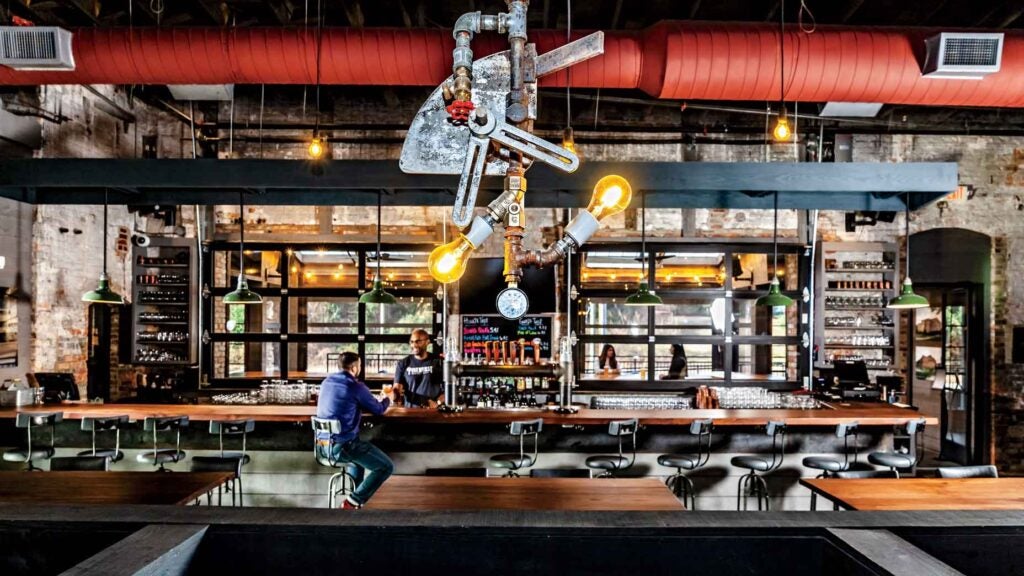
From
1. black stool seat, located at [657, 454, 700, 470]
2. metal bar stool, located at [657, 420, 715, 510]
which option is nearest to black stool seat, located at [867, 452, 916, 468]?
metal bar stool, located at [657, 420, 715, 510]

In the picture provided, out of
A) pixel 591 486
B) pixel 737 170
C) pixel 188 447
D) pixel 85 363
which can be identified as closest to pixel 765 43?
pixel 737 170

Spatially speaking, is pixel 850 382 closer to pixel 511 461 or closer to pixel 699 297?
pixel 699 297

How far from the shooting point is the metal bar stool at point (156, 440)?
15.8 ft

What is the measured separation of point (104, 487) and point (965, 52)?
19.3 ft

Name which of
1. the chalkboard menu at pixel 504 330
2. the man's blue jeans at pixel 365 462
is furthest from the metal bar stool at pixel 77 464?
the chalkboard menu at pixel 504 330

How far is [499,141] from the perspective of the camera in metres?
2.61

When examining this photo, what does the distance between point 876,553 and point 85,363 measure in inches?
324

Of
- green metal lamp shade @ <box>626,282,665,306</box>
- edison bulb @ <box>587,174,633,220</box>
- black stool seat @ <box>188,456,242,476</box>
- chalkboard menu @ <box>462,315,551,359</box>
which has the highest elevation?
edison bulb @ <box>587,174,633,220</box>

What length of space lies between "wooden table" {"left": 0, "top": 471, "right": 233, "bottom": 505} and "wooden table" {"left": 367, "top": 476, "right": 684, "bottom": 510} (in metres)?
1.10

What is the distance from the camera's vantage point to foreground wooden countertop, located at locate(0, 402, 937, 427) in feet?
16.8

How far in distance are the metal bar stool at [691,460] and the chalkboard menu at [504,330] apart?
9.26 feet

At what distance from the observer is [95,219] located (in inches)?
283

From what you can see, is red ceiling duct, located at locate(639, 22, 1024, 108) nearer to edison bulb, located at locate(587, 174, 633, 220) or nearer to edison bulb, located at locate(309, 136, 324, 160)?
edison bulb, located at locate(587, 174, 633, 220)

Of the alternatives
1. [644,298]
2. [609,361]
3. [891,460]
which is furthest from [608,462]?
[609,361]
